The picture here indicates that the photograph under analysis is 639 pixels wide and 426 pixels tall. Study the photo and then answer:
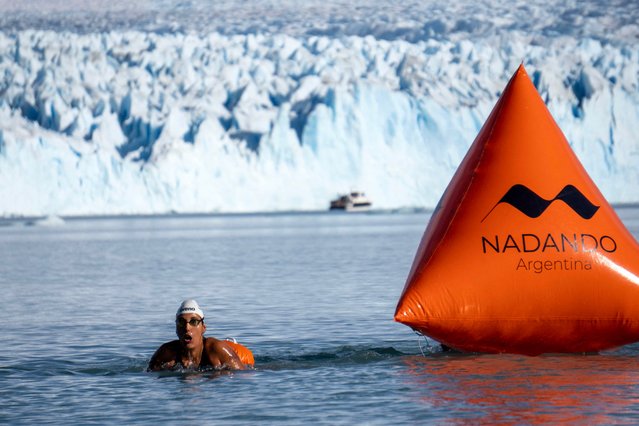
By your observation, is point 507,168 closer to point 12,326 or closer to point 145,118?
point 12,326

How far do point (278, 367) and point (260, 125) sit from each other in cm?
4500

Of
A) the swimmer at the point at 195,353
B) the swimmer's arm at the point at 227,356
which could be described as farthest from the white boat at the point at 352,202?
the swimmer at the point at 195,353

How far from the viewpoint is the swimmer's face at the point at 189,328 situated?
855 centimetres

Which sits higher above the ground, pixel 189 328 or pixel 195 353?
pixel 189 328

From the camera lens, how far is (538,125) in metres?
9.81

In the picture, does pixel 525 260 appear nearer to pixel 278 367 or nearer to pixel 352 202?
pixel 278 367

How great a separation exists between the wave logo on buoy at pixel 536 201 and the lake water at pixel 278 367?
1.24m

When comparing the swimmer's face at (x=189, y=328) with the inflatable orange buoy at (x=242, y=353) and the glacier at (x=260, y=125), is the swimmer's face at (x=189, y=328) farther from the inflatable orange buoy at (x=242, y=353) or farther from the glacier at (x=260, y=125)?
the glacier at (x=260, y=125)

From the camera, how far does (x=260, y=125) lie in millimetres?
54625

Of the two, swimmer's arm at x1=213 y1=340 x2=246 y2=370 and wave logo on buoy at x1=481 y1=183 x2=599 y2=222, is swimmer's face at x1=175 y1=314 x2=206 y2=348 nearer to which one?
swimmer's arm at x1=213 y1=340 x2=246 y2=370

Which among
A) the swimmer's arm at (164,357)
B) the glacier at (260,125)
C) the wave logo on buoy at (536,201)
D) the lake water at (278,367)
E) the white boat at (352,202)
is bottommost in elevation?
the lake water at (278,367)

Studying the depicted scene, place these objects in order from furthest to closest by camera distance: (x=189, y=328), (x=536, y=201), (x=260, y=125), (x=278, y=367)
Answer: (x=260, y=125), (x=278, y=367), (x=536, y=201), (x=189, y=328)

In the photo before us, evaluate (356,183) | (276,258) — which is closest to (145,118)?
Result: (356,183)

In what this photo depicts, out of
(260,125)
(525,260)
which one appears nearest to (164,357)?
(525,260)
